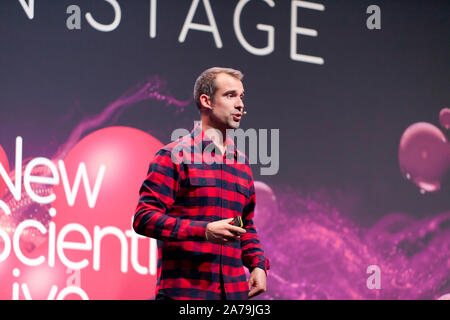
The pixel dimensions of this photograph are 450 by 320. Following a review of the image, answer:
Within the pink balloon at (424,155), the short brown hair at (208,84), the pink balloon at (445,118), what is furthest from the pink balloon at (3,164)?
the pink balloon at (445,118)

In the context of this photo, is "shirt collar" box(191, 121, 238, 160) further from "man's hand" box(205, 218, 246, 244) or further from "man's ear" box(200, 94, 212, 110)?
"man's hand" box(205, 218, 246, 244)

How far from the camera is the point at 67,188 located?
314 cm

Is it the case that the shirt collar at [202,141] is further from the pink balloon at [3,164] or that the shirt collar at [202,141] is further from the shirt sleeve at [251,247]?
the pink balloon at [3,164]

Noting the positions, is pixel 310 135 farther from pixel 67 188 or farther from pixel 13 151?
pixel 13 151

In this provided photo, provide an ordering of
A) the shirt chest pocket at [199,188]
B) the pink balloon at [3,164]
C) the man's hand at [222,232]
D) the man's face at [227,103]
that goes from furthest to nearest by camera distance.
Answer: the pink balloon at [3,164]
the man's face at [227,103]
the shirt chest pocket at [199,188]
the man's hand at [222,232]

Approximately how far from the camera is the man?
5.88 ft

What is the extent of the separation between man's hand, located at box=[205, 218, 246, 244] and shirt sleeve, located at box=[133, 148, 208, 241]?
27 mm

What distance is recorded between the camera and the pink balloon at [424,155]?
388cm

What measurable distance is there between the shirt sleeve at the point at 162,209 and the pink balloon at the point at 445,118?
2.65 metres

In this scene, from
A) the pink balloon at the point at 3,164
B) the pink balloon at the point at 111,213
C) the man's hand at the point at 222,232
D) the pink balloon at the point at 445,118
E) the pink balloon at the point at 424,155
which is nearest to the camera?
the man's hand at the point at 222,232

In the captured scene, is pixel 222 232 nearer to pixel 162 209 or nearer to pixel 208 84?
pixel 162 209

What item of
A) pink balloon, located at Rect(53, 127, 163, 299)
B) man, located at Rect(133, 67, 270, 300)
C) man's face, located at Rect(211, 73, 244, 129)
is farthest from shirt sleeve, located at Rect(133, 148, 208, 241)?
pink balloon, located at Rect(53, 127, 163, 299)

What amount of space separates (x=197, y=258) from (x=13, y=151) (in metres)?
1.61

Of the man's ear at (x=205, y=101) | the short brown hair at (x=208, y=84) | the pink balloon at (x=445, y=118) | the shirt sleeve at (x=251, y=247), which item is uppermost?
the short brown hair at (x=208, y=84)
